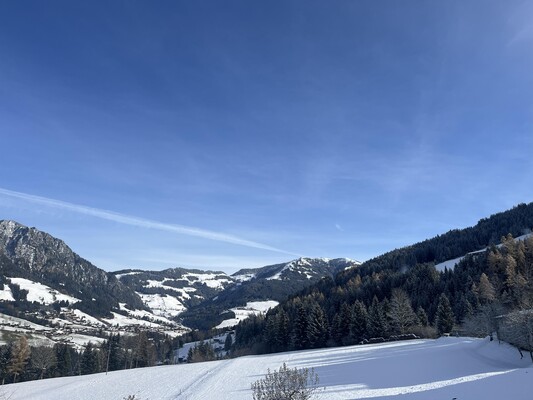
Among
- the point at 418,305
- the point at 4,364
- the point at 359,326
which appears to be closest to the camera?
the point at 359,326

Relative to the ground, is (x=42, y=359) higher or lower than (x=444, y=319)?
lower

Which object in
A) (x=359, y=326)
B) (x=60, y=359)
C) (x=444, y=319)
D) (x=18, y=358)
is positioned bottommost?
(x=60, y=359)

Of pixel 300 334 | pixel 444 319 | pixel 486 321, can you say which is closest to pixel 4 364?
pixel 300 334

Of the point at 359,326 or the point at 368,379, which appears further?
the point at 359,326

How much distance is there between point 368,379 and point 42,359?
97754 millimetres

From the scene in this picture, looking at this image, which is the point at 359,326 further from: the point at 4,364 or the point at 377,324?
the point at 4,364

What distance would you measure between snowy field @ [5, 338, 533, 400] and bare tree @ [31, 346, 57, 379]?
37.5 meters

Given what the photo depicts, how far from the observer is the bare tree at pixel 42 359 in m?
99.8

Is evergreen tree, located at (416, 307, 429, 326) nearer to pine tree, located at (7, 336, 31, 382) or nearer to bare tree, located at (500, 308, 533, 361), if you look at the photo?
bare tree, located at (500, 308, 533, 361)

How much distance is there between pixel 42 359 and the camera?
100438 millimetres

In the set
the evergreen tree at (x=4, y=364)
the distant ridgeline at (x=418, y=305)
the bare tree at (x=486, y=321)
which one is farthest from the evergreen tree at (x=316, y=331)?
the evergreen tree at (x=4, y=364)

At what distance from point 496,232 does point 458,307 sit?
108 meters

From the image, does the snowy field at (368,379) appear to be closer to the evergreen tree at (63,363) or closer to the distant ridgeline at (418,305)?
the distant ridgeline at (418,305)

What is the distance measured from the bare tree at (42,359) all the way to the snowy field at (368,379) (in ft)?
123
